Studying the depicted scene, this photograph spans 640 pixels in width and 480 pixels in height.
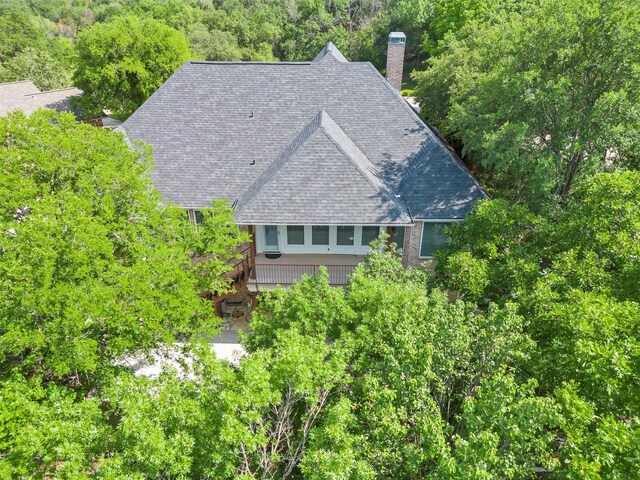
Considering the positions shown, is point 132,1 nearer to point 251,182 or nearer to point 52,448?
point 251,182

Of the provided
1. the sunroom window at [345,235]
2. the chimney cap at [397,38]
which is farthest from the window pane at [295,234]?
the chimney cap at [397,38]

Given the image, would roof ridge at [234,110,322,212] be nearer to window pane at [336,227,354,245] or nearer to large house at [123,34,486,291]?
large house at [123,34,486,291]

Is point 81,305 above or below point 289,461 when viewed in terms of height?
above

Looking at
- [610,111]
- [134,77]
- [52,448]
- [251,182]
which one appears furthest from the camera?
[134,77]

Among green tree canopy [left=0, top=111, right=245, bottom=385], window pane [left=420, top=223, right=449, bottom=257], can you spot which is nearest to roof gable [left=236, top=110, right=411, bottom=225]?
window pane [left=420, top=223, right=449, bottom=257]

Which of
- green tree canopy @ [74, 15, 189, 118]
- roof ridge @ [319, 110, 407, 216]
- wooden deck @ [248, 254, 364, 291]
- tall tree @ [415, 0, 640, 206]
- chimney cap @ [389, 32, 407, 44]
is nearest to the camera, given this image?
tall tree @ [415, 0, 640, 206]

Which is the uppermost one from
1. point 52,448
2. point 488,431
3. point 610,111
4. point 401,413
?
point 610,111

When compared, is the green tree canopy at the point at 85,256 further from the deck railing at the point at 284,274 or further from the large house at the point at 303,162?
the large house at the point at 303,162

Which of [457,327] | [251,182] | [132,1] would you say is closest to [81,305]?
[457,327]
